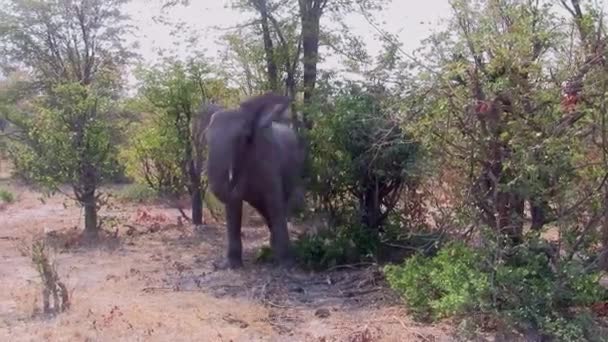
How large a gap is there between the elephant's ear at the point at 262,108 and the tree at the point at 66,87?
386cm

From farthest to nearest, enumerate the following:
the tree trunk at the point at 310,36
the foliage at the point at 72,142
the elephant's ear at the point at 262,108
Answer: the tree trunk at the point at 310,36, the foliage at the point at 72,142, the elephant's ear at the point at 262,108

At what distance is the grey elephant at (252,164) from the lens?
29.7 feet

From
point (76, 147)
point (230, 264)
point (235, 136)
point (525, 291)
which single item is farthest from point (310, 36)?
point (525, 291)

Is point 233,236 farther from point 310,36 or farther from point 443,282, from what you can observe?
point 310,36

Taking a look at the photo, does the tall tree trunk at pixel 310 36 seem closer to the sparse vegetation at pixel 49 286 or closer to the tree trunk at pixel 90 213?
the tree trunk at pixel 90 213

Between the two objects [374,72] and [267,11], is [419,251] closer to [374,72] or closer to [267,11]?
[374,72]

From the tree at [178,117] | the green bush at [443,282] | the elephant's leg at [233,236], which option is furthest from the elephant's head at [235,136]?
the green bush at [443,282]

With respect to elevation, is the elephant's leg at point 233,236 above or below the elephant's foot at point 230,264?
above

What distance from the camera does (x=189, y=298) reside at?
26.0 feet

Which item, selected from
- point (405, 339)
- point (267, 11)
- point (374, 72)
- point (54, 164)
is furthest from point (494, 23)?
point (54, 164)

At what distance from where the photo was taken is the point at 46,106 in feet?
42.8

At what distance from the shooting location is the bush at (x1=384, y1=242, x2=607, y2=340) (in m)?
5.84

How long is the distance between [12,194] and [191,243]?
8.60 metres

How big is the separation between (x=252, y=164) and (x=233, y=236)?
939 millimetres
